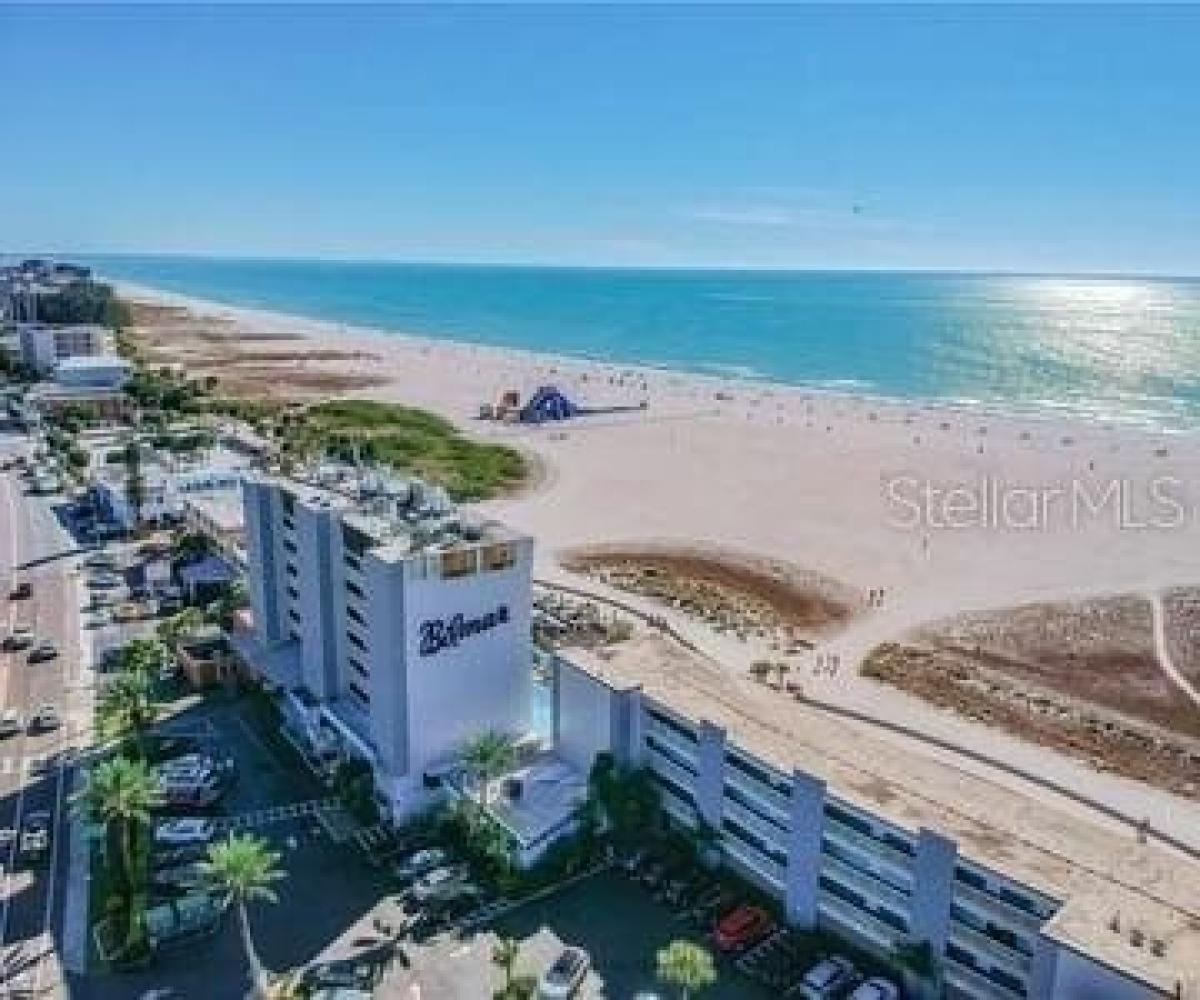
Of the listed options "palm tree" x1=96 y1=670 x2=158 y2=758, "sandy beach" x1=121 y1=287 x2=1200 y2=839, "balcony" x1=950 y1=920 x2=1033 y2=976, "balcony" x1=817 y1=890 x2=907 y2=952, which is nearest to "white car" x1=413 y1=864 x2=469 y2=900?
"balcony" x1=817 y1=890 x2=907 y2=952

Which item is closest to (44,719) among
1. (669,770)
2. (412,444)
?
(669,770)

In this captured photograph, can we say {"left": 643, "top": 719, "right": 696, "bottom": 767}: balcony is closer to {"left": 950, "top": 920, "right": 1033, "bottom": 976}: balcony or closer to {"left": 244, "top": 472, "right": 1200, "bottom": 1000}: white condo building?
{"left": 244, "top": 472, "right": 1200, "bottom": 1000}: white condo building

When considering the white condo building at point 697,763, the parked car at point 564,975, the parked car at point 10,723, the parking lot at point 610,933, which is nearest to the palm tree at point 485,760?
the white condo building at point 697,763

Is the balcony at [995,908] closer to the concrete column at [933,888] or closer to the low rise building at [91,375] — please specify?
the concrete column at [933,888]

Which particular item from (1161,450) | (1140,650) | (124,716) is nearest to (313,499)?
(124,716)

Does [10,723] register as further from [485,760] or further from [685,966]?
[685,966]

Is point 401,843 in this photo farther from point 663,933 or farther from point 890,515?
point 890,515
